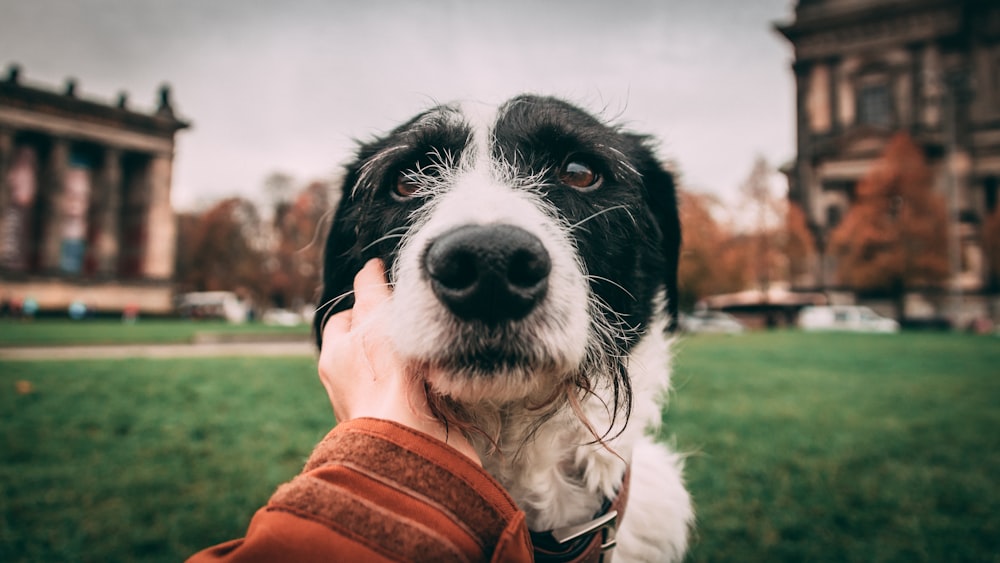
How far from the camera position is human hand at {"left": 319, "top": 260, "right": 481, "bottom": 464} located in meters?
1.35

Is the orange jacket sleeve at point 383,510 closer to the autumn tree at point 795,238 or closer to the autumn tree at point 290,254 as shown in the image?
the autumn tree at point 795,238

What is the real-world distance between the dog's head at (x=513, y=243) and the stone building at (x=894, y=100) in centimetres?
4564

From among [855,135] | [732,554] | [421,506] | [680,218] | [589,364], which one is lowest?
[732,554]

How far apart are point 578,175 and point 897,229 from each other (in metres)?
39.7

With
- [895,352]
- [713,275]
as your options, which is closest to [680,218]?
[895,352]

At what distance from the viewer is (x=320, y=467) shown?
1133 mm

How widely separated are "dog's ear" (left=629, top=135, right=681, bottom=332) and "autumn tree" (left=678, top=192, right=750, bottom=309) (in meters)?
21.7

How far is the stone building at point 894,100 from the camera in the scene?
4125 centimetres

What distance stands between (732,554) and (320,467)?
124 inches

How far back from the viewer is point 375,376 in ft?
→ 4.83

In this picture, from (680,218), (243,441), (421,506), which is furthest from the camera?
(243,441)

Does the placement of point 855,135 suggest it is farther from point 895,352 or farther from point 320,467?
point 320,467

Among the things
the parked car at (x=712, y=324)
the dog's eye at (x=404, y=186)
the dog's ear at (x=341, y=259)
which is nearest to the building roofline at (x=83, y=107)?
the parked car at (x=712, y=324)

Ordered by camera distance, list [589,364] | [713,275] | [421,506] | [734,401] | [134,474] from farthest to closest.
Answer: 1. [713,275]
2. [734,401]
3. [134,474]
4. [589,364]
5. [421,506]
